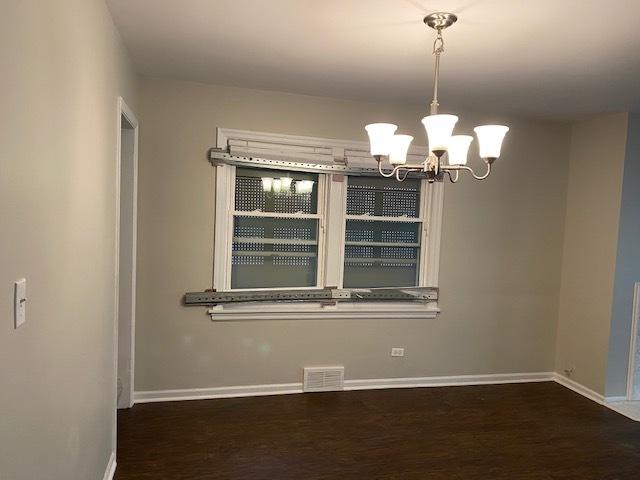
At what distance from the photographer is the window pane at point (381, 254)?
4.14 meters

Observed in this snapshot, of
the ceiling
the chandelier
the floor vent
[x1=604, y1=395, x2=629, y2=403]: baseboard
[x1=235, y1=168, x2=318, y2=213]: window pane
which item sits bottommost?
[x1=604, y1=395, x2=629, y2=403]: baseboard

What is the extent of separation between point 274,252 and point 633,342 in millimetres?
3250

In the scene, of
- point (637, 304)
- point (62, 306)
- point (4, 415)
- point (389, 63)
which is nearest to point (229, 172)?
point (389, 63)

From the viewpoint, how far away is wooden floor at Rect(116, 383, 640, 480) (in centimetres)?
287

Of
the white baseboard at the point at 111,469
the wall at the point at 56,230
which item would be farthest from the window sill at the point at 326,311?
the wall at the point at 56,230

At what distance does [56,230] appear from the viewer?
5.13 ft

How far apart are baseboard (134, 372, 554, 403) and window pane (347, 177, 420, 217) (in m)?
1.51

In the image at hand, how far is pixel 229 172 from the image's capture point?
377 cm

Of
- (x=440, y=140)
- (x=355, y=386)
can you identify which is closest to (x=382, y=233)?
(x=355, y=386)

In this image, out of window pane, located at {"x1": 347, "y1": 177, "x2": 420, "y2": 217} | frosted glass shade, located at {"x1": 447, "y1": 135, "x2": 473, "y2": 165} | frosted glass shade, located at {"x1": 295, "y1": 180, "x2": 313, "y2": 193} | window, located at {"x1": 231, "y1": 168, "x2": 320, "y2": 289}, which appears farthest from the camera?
window pane, located at {"x1": 347, "y1": 177, "x2": 420, "y2": 217}

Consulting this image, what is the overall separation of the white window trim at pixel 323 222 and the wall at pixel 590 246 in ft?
4.42

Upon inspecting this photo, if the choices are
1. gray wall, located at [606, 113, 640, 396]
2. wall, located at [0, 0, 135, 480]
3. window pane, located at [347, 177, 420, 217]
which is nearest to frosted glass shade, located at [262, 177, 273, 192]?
window pane, located at [347, 177, 420, 217]

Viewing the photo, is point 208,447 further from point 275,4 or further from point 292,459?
point 275,4

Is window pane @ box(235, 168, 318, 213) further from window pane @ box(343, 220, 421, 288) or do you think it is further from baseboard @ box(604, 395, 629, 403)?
baseboard @ box(604, 395, 629, 403)
